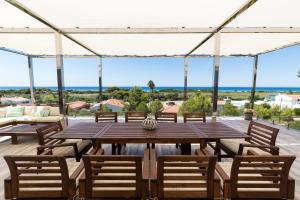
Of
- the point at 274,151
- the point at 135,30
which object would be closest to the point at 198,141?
the point at 274,151

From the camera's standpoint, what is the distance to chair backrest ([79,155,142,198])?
4.87 ft

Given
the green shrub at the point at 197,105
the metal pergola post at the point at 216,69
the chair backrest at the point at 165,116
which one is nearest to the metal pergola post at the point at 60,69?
the chair backrest at the point at 165,116

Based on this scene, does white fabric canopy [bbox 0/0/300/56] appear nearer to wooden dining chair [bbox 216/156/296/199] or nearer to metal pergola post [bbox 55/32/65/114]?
metal pergola post [bbox 55/32/65/114]

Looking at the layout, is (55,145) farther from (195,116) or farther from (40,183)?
(195,116)

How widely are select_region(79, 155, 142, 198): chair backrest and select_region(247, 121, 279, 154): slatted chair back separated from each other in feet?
6.45

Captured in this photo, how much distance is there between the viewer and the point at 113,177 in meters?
1.55

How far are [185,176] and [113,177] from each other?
61cm

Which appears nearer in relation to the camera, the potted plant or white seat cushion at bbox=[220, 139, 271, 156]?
white seat cushion at bbox=[220, 139, 271, 156]

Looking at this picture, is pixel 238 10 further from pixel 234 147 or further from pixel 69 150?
pixel 69 150

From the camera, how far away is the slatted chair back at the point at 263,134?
257cm

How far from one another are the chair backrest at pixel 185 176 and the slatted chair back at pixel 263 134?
1449 millimetres

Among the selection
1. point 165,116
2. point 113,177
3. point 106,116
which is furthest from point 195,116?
point 113,177

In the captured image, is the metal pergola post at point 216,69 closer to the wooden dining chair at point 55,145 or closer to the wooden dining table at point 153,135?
the wooden dining table at point 153,135

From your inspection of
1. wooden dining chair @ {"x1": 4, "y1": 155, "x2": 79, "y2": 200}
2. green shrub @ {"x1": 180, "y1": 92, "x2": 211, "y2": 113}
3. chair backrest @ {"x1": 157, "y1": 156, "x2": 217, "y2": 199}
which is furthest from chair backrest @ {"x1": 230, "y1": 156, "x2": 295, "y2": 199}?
green shrub @ {"x1": 180, "y1": 92, "x2": 211, "y2": 113}
